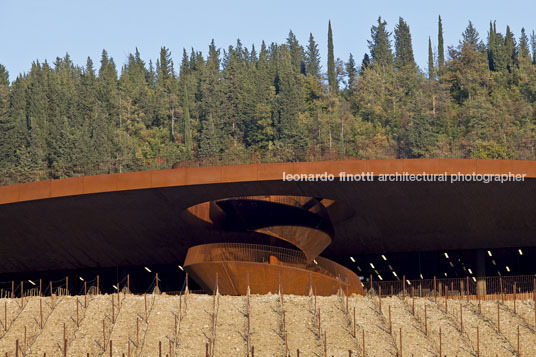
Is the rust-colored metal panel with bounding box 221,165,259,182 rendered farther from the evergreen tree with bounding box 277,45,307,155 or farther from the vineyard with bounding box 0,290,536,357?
the evergreen tree with bounding box 277,45,307,155

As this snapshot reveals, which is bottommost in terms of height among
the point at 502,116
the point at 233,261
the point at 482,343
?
the point at 482,343

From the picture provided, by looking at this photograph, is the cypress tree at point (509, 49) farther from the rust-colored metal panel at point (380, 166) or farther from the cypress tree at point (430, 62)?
the rust-colored metal panel at point (380, 166)

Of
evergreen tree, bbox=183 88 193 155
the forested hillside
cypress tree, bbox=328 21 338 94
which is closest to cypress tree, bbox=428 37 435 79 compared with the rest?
the forested hillside

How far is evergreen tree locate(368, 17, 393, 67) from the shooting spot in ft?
490

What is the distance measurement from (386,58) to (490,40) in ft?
61.6

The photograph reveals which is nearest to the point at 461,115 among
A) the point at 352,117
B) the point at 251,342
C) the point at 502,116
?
the point at 502,116

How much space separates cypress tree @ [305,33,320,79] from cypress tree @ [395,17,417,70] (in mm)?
14899

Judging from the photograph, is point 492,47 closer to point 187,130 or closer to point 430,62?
point 430,62

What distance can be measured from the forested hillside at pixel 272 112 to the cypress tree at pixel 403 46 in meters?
6.22

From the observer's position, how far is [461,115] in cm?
11356

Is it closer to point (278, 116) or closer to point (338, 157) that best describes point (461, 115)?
point (278, 116)

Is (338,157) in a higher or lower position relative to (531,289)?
higher

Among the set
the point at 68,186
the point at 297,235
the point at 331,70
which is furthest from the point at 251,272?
the point at 331,70

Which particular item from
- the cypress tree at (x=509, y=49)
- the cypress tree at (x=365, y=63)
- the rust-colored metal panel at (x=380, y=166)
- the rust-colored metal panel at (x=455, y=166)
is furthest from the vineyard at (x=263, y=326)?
the cypress tree at (x=365, y=63)
